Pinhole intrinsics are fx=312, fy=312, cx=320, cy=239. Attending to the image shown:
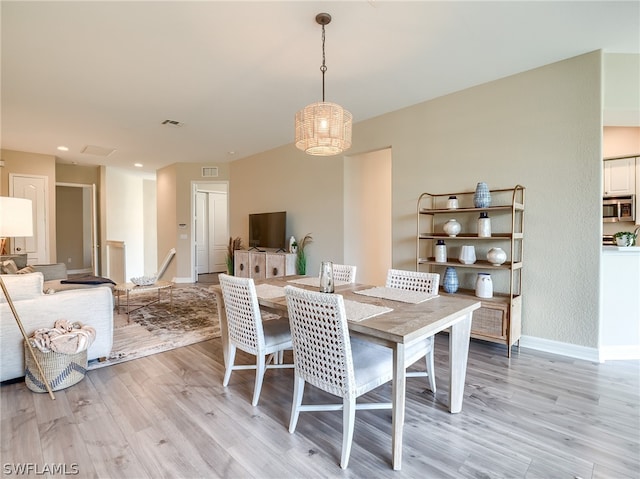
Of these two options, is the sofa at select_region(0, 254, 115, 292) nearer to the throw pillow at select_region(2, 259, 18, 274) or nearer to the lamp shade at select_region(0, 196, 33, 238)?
the throw pillow at select_region(2, 259, 18, 274)

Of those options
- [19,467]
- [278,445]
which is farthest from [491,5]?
[19,467]

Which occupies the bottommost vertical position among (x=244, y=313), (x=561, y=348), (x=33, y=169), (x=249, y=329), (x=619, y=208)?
(x=561, y=348)

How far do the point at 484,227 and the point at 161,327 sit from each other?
378cm

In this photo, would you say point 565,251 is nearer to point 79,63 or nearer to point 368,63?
point 368,63

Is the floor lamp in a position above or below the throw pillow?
above

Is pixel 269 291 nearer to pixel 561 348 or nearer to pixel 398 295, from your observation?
pixel 398 295

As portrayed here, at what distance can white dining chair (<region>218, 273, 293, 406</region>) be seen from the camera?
207 centimetres

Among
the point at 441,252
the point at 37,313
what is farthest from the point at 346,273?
the point at 37,313

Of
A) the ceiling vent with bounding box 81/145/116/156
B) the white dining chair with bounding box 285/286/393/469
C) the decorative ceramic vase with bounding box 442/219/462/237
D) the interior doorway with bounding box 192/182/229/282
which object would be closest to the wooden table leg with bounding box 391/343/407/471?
the white dining chair with bounding box 285/286/393/469

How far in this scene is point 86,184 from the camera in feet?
25.1

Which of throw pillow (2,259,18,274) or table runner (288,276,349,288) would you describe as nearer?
table runner (288,276,349,288)

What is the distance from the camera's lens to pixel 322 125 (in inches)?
89.8

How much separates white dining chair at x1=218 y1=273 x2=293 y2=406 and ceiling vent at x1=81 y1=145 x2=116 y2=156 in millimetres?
5326

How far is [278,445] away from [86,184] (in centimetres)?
847
